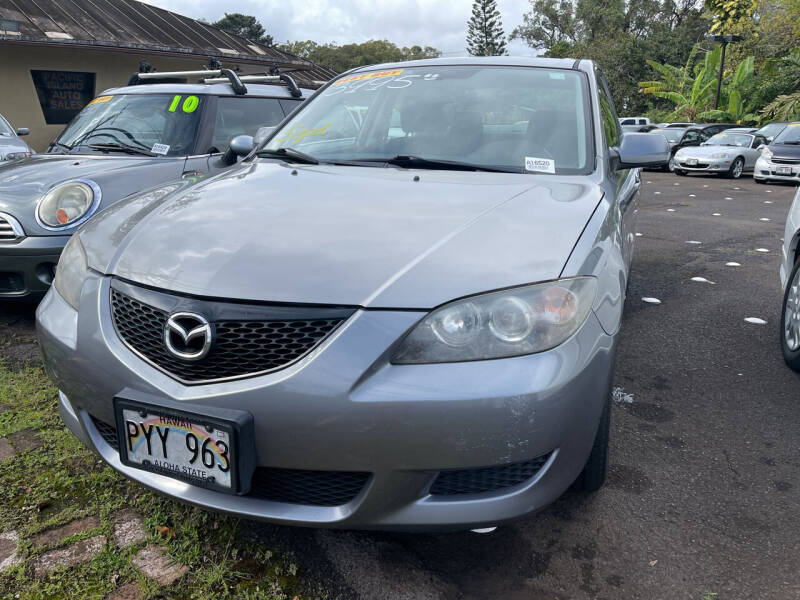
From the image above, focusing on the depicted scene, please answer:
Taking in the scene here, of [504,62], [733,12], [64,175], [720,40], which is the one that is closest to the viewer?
[504,62]

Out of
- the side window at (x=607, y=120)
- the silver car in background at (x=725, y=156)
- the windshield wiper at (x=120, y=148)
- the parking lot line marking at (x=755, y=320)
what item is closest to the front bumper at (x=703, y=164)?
the silver car in background at (x=725, y=156)

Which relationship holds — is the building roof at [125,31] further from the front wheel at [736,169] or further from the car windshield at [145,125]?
the front wheel at [736,169]

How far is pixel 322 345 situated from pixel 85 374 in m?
0.71

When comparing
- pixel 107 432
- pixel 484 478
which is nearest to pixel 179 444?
pixel 107 432

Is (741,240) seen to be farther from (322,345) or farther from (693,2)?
(693,2)

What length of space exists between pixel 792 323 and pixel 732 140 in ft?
47.5

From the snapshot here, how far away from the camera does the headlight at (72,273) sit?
6.11 ft

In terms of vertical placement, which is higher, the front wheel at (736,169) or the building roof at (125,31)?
the building roof at (125,31)

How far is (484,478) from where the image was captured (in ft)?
5.02

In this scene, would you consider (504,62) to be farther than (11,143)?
No

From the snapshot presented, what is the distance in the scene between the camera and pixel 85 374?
1.69m

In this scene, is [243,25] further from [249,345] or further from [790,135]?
[249,345]

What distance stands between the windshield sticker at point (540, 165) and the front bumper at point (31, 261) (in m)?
2.58

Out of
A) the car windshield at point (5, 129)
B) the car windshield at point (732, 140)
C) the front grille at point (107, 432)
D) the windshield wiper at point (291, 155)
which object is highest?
the windshield wiper at point (291, 155)
